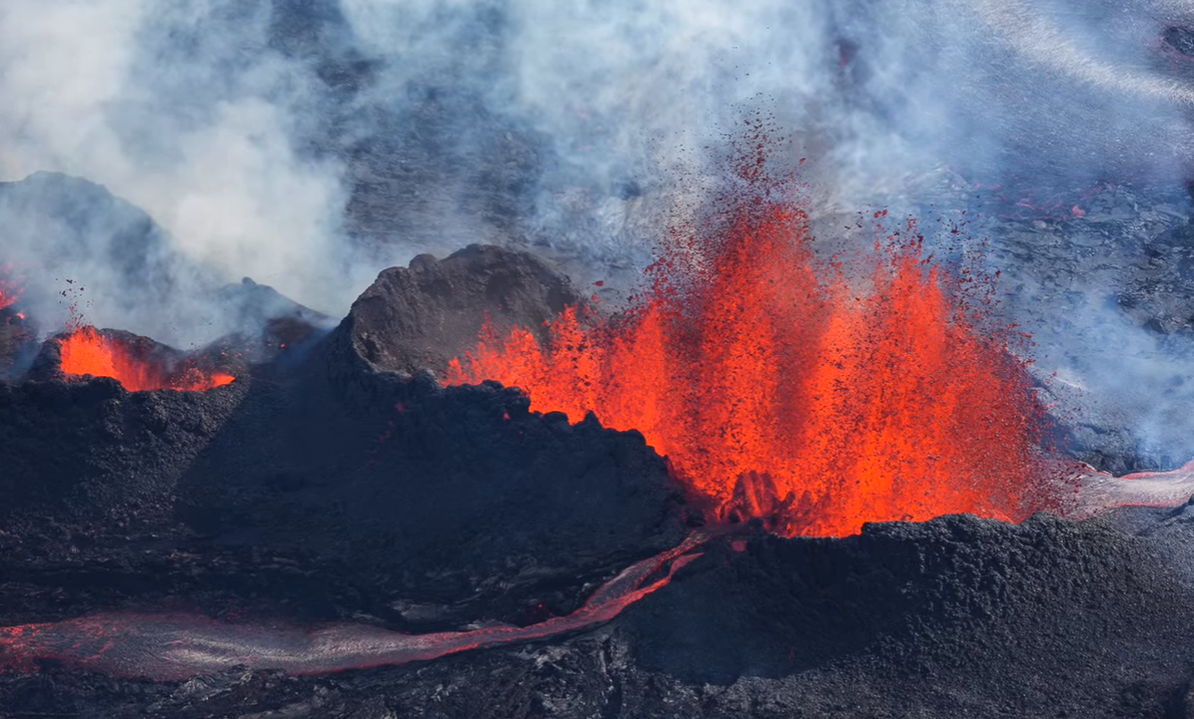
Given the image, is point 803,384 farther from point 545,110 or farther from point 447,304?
point 545,110

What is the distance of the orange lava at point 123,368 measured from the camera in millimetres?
14969

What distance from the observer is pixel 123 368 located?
50.0 ft

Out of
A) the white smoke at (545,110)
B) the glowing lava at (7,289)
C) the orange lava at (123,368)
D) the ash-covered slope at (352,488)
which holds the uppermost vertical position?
the white smoke at (545,110)

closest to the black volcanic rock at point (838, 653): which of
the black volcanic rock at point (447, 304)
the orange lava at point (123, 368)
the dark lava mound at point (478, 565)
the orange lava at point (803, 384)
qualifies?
the dark lava mound at point (478, 565)

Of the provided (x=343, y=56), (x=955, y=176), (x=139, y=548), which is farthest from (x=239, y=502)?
(x=955, y=176)

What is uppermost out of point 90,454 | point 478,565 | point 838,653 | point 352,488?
point 90,454

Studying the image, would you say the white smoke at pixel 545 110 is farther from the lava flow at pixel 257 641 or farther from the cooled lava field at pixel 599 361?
the lava flow at pixel 257 641

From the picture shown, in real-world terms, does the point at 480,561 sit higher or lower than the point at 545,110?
lower

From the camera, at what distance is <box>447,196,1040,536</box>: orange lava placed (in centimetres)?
1380

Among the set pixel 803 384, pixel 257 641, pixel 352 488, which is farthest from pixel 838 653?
pixel 257 641

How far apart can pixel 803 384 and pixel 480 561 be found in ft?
16.0

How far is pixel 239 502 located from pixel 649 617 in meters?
4.95

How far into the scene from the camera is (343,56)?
853 inches

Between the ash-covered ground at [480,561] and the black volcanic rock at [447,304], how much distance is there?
0.05 m
